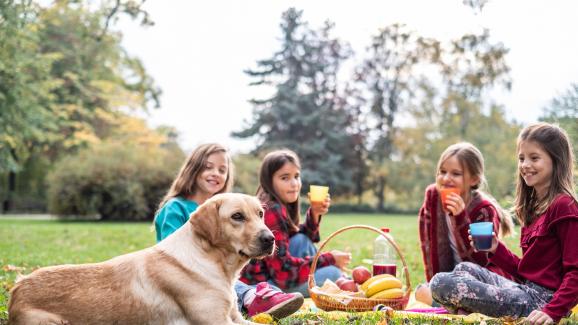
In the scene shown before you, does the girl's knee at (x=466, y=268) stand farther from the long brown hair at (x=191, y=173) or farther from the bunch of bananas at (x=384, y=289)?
the long brown hair at (x=191, y=173)

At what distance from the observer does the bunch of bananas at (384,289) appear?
4906 mm

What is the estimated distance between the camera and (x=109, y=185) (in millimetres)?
21281

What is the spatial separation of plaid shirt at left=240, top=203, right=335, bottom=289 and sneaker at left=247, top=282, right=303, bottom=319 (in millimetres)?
886

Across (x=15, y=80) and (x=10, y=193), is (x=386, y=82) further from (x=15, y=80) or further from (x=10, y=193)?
(x=15, y=80)

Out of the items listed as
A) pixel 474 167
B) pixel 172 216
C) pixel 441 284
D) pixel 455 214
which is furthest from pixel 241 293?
pixel 474 167

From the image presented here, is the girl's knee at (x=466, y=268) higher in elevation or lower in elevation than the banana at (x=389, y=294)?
higher

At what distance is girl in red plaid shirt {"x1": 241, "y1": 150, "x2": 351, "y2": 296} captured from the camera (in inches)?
215

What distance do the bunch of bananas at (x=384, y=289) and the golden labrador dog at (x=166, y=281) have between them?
1658mm

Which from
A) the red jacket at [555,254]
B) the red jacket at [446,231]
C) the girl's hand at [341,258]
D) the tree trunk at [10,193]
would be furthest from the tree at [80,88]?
the red jacket at [555,254]

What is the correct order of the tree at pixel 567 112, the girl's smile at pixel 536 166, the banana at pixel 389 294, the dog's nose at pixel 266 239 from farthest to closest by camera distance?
the tree at pixel 567 112, the banana at pixel 389 294, the girl's smile at pixel 536 166, the dog's nose at pixel 266 239

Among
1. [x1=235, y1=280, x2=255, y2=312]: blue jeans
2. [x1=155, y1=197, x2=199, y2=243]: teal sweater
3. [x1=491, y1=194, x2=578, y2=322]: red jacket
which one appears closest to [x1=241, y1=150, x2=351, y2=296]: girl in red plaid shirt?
[x1=235, y1=280, x2=255, y2=312]: blue jeans

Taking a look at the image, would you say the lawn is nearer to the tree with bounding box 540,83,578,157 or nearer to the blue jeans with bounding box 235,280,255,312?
the blue jeans with bounding box 235,280,255,312

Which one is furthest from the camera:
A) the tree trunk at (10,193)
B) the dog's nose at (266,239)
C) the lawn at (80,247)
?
the tree trunk at (10,193)

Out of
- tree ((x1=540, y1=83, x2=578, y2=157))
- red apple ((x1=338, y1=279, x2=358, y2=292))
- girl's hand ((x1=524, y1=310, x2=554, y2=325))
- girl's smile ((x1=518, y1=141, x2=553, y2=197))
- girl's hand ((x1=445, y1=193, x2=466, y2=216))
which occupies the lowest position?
red apple ((x1=338, y1=279, x2=358, y2=292))
